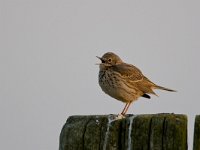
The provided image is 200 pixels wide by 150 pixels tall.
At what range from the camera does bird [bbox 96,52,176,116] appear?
13.1 metres

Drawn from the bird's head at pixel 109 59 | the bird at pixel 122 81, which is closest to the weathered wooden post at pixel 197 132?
the bird at pixel 122 81

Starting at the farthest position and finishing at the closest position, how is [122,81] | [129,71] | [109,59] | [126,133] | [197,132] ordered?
1. [109,59]
2. [129,71]
3. [122,81]
4. [126,133]
5. [197,132]

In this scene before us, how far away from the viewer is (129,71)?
13797 mm

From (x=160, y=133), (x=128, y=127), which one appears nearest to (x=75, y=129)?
(x=128, y=127)

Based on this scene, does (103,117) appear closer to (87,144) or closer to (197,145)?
(87,144)

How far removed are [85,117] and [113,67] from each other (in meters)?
7.35

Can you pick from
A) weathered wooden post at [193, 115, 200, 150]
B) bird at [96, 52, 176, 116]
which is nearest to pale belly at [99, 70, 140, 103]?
bird at [96, 52, 176, 116]

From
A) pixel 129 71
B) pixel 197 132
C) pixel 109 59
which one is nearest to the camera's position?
pixel 197 132

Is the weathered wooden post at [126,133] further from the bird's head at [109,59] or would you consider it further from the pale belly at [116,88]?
the bird's head at [109,59]

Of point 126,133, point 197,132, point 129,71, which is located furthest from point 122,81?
point 197,132

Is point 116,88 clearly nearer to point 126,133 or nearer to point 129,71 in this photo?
point 129,71

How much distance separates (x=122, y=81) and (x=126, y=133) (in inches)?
296

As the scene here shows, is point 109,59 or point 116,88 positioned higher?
point 109,59

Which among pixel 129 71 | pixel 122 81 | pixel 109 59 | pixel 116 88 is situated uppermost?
pixel 109 59
